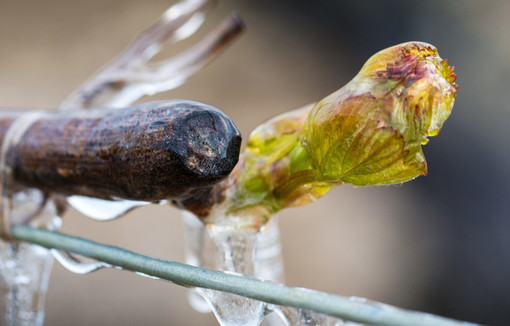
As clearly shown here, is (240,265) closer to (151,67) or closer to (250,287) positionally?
(250,287)

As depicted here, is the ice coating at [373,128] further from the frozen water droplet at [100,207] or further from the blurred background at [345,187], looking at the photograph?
the blurred background at [345,187]

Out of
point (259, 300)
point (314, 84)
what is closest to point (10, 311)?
point (259, 300)

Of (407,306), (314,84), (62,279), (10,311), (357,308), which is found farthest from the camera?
(407,306)

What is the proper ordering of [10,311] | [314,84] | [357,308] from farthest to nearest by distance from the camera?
[314,84]
[10,311]
[357,308]

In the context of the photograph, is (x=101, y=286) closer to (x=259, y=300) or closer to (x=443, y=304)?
(x=443, y=304)

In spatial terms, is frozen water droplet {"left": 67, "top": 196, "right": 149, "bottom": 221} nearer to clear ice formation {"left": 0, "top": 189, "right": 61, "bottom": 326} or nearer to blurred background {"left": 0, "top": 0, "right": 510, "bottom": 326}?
clear ice formation {"left": 0, "top": 189, "right": 61, "bottom": 326}

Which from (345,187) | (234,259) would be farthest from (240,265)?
(345,187)

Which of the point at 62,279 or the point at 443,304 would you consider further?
the point at 443,304

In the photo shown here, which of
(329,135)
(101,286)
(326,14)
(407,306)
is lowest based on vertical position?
(407,306)
